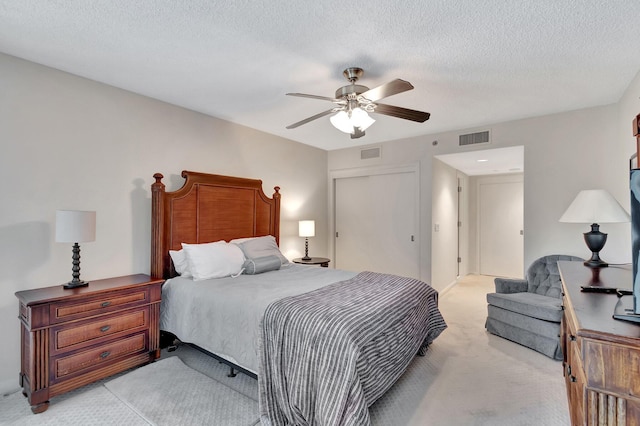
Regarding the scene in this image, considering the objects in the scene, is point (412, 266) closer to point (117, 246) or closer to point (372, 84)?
point (372, 84)

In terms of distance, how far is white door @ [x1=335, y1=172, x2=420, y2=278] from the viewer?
464 cm

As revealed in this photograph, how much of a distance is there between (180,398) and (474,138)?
164 inches

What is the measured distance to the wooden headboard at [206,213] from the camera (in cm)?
307

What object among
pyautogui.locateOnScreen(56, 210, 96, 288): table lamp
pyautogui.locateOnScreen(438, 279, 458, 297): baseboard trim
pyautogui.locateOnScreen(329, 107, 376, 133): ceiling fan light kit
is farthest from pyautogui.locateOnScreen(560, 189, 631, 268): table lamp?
pyautogui.locateOnScreen(56, 210, 96, 288): table lamp

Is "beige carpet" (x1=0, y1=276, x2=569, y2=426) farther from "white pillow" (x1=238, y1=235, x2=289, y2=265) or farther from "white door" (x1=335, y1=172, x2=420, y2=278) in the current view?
"white door" (x1=335, y1=172, x2=420, y2=278)

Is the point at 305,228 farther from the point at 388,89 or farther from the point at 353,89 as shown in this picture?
the point at 388,89

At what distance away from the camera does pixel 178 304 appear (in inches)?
107

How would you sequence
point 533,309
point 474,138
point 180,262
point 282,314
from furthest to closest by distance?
point 474,138 → point 180,262 → point 533,309 → point 282,314

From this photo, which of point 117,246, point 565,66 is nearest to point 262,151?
point 117,246

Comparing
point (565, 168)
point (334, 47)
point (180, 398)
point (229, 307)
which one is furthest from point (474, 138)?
point (180, 398)

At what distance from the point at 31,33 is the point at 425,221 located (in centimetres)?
437

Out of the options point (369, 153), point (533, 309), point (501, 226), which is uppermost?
Result: point (369, 153)

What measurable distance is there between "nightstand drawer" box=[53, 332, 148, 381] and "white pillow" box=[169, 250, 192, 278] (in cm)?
64

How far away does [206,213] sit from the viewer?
11.5 feet
